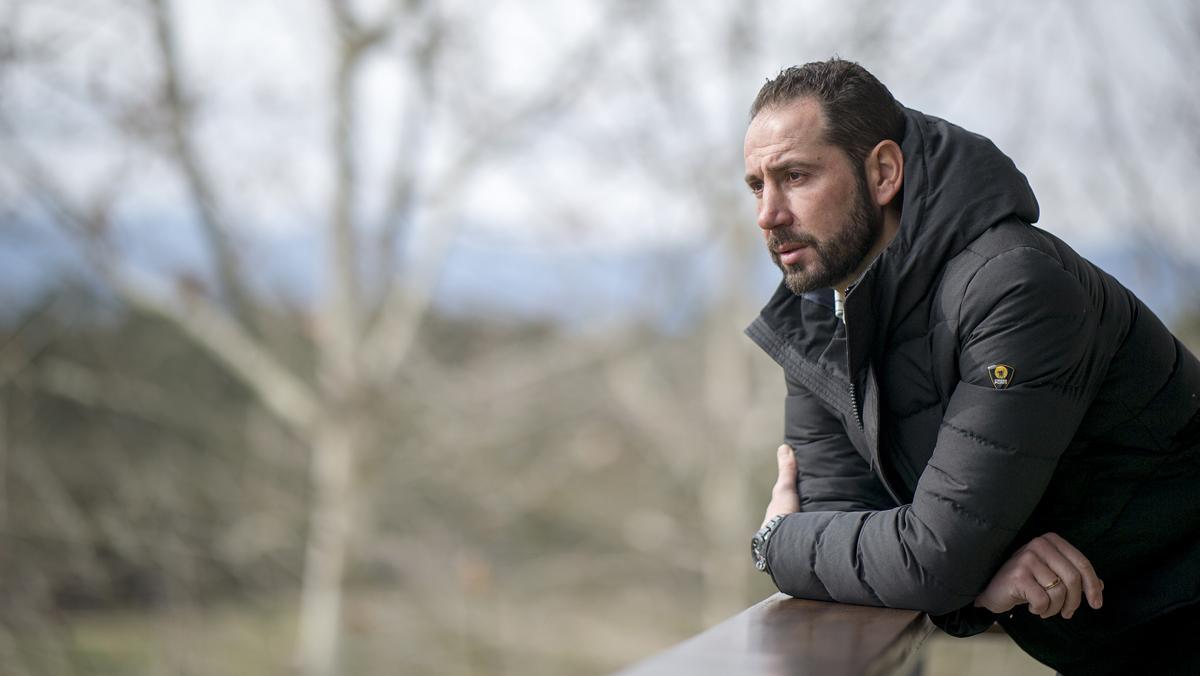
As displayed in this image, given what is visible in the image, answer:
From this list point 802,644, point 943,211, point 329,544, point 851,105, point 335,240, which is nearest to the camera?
point 802,644

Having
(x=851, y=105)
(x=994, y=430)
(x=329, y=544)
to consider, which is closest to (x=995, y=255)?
(x=994, y=430)

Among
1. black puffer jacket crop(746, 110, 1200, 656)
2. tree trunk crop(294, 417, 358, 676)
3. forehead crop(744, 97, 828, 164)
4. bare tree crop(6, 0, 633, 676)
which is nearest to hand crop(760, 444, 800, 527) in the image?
black puffer jacket crop(746, 110, 1200, 656)

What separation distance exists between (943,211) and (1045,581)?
1.54 ft

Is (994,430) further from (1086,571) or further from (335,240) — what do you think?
(335,240)

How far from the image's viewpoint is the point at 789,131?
166 cm

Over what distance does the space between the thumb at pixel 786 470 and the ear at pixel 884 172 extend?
1.31 feet

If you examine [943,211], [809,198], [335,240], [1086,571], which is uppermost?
[335,240]

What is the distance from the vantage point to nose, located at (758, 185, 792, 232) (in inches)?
66.0

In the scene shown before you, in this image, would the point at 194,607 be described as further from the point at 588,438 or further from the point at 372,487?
the point at 588,438

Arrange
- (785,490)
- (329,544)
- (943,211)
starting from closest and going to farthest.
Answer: (943,211) → (785,490) → (329,544)

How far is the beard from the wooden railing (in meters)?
0.45

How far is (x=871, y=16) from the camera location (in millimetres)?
9016

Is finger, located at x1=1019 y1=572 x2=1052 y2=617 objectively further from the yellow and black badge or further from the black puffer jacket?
the yellow and black badge

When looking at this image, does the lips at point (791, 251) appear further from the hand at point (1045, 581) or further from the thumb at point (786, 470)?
the hand at point (1045, 581)
